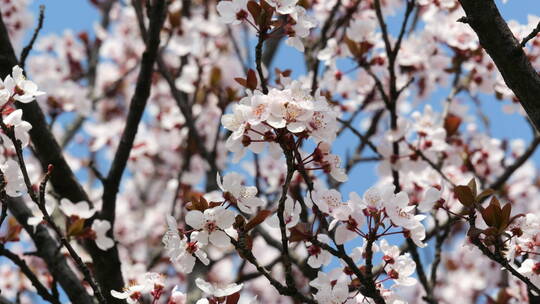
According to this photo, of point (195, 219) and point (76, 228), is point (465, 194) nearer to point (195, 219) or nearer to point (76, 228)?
point (195, 219)

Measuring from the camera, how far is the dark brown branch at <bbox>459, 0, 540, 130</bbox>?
184 centimetres

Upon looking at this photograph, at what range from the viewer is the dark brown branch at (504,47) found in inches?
72.4

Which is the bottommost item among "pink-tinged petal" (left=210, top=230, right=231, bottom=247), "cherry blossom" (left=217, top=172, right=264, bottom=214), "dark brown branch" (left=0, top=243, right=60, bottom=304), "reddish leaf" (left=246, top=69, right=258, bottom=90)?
"pink-tinged petal" (left=210, top=230, right=231, bottom=247)

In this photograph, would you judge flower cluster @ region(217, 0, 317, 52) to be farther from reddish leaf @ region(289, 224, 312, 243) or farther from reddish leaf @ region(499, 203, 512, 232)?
reddish leaf @ region(499, 203, 512, 232)

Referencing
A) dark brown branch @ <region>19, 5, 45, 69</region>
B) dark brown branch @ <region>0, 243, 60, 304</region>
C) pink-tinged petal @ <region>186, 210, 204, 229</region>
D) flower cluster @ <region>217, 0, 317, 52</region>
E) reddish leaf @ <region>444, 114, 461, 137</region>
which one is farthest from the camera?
reddish leaf @ <region>444, 114, 461, 137</region>

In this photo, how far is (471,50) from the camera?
11.4ft

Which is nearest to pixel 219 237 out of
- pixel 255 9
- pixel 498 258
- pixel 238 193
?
pixel 238 193

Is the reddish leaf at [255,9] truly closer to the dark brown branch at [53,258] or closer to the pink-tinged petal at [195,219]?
the pink-tinged petal at [195,219]

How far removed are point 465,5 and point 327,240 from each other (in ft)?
2.68

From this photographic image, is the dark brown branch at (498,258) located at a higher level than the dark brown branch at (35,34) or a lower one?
lower

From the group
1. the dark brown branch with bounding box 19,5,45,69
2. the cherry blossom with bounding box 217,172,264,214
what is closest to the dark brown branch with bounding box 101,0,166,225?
the dark brown branch with bounding box 19,5,45,69

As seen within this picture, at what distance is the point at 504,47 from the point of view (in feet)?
6.06

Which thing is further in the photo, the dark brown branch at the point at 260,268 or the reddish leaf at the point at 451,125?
the reddish leaf at the point at 451,125

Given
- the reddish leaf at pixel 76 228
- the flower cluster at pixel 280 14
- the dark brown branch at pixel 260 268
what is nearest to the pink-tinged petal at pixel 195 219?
the dark brown branch at pixel 260 268
